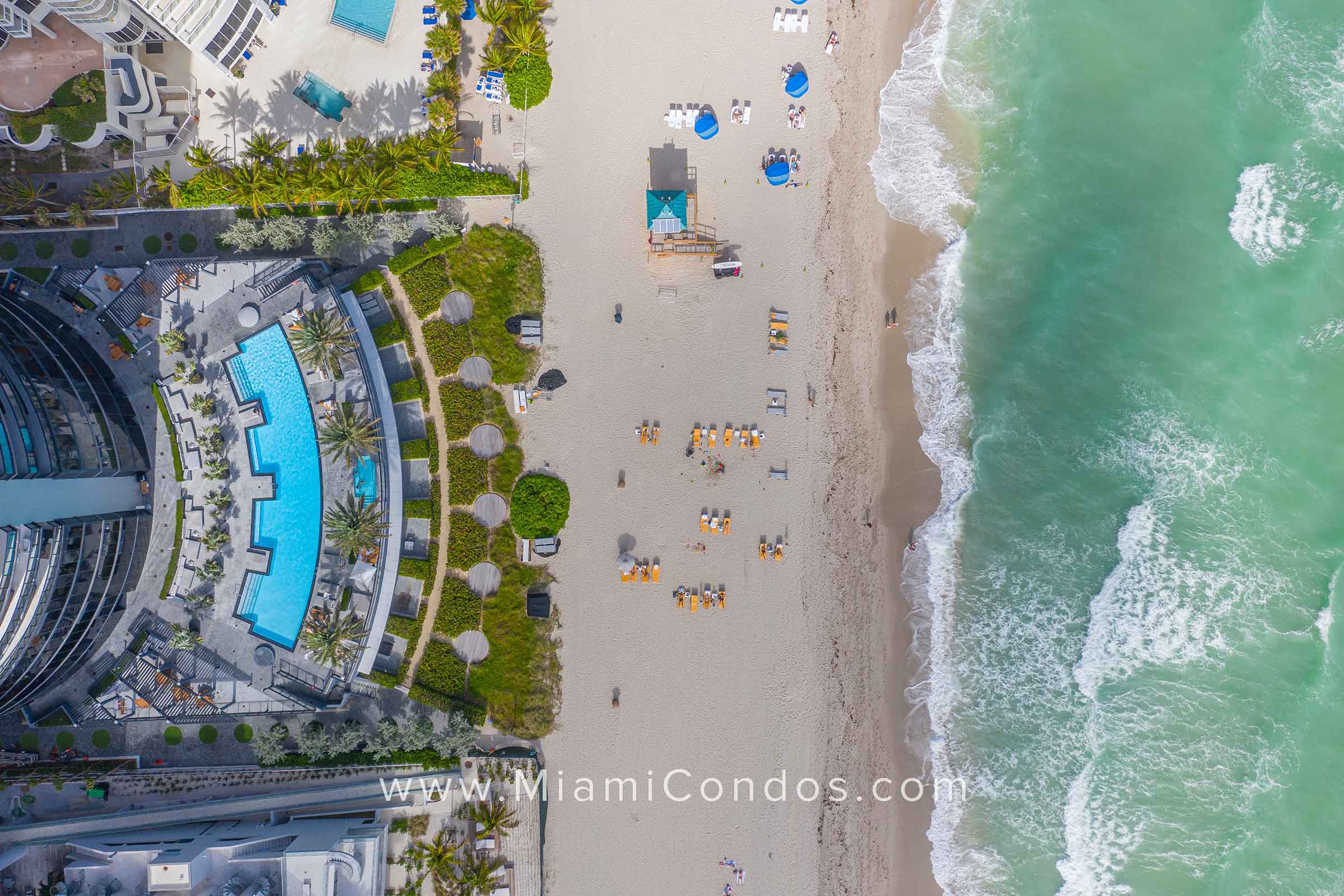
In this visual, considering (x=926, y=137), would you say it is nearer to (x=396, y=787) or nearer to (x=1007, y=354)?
(x=1007, y=354)

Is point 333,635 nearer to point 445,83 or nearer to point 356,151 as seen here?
point 356,151

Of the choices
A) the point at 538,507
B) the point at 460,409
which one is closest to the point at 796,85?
the point at 460,409

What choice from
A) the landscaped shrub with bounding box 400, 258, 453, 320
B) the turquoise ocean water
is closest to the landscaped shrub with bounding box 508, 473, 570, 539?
the landscaped shrub with bounding box 400, 258, 453, 320

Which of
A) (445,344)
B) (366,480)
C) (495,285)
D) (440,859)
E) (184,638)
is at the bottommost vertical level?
(440,859)

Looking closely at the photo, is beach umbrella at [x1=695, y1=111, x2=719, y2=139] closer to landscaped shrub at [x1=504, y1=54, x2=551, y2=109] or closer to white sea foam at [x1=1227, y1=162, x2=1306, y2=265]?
landscaped shrub at [x1=504, y1=54, x2=551, y2=109]

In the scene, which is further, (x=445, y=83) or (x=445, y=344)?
(x=445, y=344)

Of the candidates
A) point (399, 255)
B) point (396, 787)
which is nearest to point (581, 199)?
point (399, 255)

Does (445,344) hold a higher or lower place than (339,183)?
lower

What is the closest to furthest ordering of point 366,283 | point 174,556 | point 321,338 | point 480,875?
1. point 321,338
2. point 480,875
3. point 174,556
4. point 366,283
